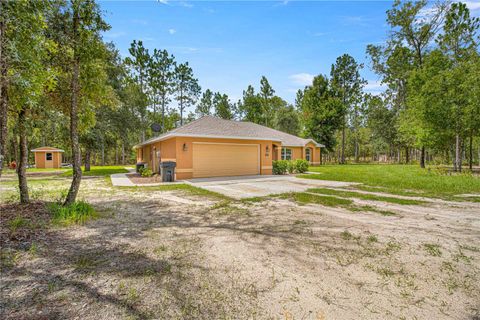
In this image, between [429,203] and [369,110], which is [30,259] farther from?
[369,110]

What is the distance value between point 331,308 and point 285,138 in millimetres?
21975

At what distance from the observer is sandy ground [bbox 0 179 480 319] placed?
6.59ft

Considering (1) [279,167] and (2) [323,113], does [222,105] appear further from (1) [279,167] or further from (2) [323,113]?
(1) [279,167]

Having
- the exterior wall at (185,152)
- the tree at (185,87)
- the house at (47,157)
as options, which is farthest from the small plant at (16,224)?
the tree at (185,87)

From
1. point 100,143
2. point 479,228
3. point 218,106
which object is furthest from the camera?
point 218,106

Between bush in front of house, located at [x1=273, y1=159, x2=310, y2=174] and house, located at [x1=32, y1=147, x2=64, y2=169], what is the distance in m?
25.2

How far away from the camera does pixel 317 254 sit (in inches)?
123

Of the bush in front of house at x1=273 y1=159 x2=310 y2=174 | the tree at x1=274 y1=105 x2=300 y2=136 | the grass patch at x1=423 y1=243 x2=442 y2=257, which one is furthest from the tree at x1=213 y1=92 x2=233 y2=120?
the grass patch at x1=423 y1=243 x2=442 y2=257

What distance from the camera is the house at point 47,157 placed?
24531 mm

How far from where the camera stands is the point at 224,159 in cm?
1373

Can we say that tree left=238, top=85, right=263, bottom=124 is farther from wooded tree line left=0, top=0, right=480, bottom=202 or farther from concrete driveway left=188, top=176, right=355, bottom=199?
concrete driveway left=188, top=176, right=355, bottom=199

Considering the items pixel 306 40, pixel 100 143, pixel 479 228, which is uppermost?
pixel 306 40

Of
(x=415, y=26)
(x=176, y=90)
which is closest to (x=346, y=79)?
(x=415, y=26)

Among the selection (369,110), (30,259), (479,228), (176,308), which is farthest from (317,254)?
(369,110)
